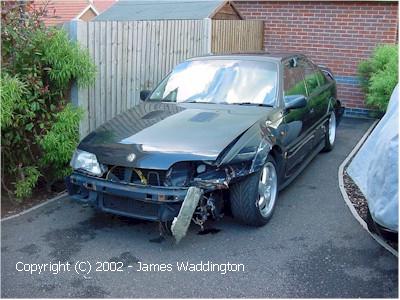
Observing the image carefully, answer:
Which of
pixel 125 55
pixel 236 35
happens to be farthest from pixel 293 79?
pixel 236 35

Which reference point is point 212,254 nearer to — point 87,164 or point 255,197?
point 255,197

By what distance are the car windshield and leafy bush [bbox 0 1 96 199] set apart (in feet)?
3.41

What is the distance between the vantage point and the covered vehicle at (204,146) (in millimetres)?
3932

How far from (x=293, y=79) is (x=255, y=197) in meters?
2.03

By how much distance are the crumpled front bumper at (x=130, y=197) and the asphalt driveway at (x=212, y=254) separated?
0.32 meters

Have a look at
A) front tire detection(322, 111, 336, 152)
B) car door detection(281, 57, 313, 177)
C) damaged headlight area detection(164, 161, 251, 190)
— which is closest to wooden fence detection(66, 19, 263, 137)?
damaged headlight area detection(164, 161, 251, 190)

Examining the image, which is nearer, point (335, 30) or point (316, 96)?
point (316, 96)

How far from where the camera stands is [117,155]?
13.4ft

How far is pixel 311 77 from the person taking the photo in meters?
6.37

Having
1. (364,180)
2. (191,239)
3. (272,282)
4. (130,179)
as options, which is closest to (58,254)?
(130,179)

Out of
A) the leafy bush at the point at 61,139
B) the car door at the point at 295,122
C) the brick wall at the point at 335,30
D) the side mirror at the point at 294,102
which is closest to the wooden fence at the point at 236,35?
the brick wall at the point at 335,30

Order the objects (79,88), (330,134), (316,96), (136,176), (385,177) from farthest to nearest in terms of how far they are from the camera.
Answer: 1. (330,134)
2. (316,96)
3. (79,88)
4. (136,176)
5. (385,177)

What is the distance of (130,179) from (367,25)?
7.66 m

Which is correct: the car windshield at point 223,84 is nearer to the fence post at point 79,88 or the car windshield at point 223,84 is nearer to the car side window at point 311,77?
the fence post at point 79,88
